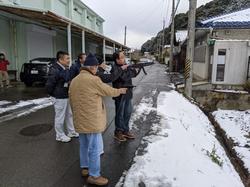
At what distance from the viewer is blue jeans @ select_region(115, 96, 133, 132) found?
16.0 feet

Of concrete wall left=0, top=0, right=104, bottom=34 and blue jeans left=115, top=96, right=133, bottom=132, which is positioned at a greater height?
concrete wall left=0, top=0, right=104, bottom=34

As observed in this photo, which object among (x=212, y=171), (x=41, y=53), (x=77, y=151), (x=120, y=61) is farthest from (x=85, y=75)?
(x=41, y=53)

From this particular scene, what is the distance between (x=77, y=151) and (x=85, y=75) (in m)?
1.93

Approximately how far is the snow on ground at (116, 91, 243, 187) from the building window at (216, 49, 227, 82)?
7.09 m

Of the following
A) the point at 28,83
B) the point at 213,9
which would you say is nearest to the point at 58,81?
the point at 28,83

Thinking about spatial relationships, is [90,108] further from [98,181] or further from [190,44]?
[190,44]

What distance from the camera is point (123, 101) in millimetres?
4859

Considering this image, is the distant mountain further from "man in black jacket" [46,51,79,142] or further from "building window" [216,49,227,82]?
"man in black jacket" [46,51,79,142]

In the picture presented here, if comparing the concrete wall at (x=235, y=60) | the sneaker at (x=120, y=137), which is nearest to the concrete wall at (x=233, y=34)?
the concrete wall at (x=235, y=60)

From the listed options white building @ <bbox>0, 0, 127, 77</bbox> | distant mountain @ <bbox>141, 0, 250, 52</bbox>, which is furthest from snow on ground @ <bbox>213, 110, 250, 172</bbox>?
distant mountain @ <bbox>141, 0, 250, 52</bbox>

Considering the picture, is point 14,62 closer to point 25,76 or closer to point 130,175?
point 25,76

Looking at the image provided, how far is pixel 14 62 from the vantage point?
14.0 metres

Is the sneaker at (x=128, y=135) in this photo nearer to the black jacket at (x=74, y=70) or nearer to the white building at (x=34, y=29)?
the black jacket at (x=74, y=70)

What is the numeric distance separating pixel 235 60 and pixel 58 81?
10.6m
